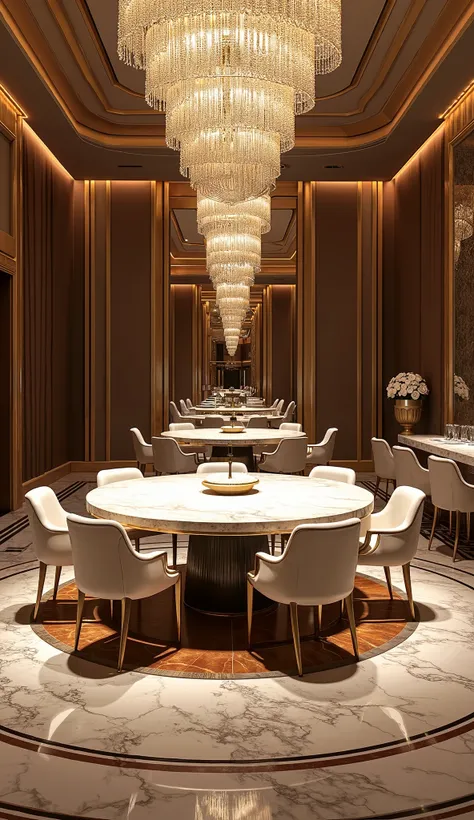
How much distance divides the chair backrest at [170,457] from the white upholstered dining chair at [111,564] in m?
4.05

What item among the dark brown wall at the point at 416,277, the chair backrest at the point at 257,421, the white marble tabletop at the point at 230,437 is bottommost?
the white marble tabletop at the point at 230,437

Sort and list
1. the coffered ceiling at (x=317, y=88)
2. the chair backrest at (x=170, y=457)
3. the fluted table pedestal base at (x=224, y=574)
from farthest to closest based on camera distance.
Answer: the chair backrest at (x=170, y=457) < the coffered ceiling at (x=317, y=88) < the fluted table pedestal base at (x=224, y=574)

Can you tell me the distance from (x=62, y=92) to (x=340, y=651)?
6.89 metres

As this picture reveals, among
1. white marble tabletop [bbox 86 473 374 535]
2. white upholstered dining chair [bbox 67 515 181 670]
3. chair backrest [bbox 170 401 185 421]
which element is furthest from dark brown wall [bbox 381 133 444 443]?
white upholstered dining chair [bbox 67 515 181 670]

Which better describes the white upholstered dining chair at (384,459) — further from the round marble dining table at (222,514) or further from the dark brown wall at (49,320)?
the dark brown wall at (49,320)

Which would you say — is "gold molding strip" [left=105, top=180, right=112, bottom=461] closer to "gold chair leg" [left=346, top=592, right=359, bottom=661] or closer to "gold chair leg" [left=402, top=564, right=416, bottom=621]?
"gold chair leg" [left=402, top=564, right=416, bottom=621]

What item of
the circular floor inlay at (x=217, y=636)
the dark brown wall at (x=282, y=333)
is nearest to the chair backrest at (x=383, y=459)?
the circular floor inlay at (x=217, y=636)

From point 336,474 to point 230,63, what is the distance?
2870 mm

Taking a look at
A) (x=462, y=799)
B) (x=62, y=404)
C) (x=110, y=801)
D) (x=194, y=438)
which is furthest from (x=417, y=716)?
(x=62, y=404)

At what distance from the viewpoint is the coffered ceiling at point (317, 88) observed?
650 centimetres

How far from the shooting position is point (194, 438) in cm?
727

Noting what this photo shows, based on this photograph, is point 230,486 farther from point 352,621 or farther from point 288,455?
point 288,455

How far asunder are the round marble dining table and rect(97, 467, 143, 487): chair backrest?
1.08 feet

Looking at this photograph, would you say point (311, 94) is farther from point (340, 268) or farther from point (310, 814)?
point (340, 268)
